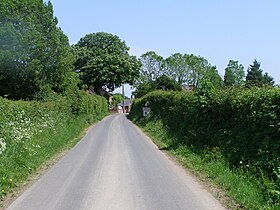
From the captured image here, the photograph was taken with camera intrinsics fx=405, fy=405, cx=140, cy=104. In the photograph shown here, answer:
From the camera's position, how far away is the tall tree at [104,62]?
7312 cm

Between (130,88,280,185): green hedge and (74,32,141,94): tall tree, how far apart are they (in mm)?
53519

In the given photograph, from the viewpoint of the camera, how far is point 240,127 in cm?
1255

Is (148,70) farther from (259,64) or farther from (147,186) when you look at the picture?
(147,186)

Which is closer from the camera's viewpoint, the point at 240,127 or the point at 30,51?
the point at 240,127

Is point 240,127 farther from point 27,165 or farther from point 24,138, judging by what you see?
point 24,138

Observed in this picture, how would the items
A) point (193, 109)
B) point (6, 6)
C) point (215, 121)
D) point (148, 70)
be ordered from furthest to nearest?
point (148, 70) < point (6, 6) < point (193, 109) < point (215, 121)

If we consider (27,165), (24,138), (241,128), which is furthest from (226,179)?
(24,138)

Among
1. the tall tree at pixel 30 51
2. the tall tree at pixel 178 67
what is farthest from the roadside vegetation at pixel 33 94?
the tall tree at pixel 178 67

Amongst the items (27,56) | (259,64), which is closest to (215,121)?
(27,56)

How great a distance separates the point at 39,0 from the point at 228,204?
31783mm

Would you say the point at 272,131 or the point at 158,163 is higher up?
the point at 272,131

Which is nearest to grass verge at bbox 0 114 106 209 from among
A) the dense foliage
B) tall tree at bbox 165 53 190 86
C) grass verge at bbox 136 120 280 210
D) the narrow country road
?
the narrow country road

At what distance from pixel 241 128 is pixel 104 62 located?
2441 inches

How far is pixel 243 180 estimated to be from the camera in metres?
9.63
